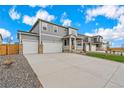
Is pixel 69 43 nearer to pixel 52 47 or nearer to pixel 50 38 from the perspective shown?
pixel 52 47

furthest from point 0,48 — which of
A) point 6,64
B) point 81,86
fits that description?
point 81,86

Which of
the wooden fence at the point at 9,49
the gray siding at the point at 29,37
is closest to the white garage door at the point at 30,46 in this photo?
the gray siding at the point at 29,37

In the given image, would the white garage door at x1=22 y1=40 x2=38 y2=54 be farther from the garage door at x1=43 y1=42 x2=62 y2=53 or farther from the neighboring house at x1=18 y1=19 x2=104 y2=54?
the garage door at x1=43 y1=42 x2=62 y2=53

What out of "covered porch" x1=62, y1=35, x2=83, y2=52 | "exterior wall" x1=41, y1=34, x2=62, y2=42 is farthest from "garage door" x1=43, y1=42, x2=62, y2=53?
"covered porch" x1=62, y1=35, x2=83, y2=52

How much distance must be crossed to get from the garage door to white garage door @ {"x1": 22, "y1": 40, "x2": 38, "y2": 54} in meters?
1.72

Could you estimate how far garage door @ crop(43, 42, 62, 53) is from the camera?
673 inches

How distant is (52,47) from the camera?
59.8ft

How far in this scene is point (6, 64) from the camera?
6148 mm

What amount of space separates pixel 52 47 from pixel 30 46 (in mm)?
4556

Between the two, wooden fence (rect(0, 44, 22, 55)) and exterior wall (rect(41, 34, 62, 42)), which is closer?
wooden fence (rect(0, 44, 22, 55))

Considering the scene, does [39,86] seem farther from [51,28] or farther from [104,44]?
[104,44]

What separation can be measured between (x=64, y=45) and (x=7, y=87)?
1721 cm

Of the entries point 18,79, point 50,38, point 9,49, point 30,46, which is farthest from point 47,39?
point 18,79

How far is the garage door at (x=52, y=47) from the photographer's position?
56.1 ft
